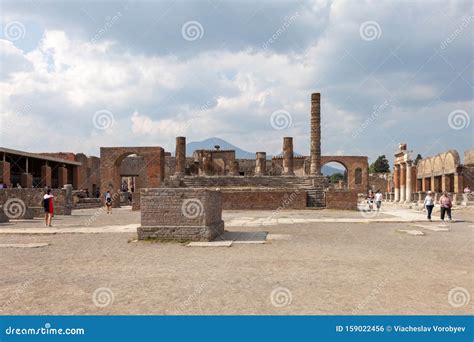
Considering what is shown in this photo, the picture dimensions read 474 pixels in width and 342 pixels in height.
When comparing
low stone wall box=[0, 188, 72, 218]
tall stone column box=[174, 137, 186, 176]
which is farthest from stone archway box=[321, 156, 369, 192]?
low stone wall box=[0, 188, 72, 218]

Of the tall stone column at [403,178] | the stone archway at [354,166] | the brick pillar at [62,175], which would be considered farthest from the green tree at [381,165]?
the brick pillar at [62,175]

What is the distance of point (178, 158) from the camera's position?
1508 inches

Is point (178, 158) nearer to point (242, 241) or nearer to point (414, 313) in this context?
point (242, 241)

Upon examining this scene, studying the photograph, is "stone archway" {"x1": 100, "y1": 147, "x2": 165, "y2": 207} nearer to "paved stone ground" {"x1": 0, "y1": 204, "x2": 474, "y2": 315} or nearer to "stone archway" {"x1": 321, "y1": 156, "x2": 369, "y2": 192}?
"stone archway" {"x1": 321, "y1": 156, "x2": 369, "y2": 192}

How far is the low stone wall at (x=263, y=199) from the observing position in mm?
26797

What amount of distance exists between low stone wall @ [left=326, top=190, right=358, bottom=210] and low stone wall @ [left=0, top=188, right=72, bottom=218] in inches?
591

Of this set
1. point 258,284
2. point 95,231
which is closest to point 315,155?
point 95,231

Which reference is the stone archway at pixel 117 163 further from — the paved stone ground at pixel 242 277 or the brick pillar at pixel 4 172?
the paved stone ground at pixel 242 277

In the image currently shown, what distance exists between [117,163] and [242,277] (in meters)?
35.3

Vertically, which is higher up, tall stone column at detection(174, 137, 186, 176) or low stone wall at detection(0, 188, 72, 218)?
tall stone column at detection(174, 137, 186, 176)

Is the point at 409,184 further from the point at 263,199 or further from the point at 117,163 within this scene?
the point at 117,163

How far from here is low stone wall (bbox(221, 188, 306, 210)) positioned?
26797 millimetres

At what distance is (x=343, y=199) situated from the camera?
2686cm

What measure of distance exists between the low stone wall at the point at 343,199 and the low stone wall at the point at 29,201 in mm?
15008
